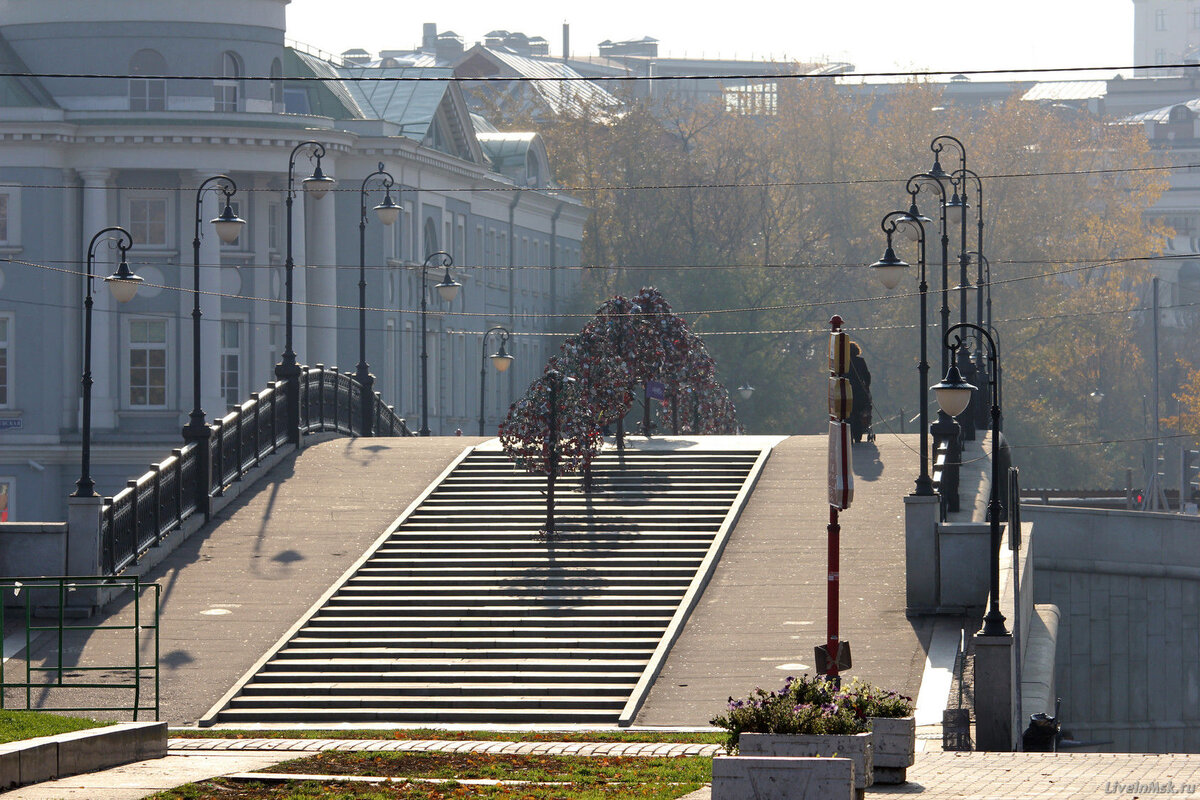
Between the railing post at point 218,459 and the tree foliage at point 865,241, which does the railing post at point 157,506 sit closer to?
the railing post at point 218,459

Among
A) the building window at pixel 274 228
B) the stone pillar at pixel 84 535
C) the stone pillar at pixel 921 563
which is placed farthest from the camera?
the building window at pixel 274 228

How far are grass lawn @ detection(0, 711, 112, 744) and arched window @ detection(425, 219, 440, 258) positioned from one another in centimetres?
4577

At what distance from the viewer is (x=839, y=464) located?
16.2 meters

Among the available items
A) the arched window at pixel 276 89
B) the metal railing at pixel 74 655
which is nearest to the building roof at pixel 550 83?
the arched window at pixel 276 89

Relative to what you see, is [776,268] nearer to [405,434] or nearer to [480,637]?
[405,434]

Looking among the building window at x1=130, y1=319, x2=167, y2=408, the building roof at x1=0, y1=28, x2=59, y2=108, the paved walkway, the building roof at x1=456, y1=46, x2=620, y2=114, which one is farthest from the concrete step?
the building roof at x1=456, y1=46, x2=620, y2=114

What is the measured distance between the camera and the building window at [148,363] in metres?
54.8

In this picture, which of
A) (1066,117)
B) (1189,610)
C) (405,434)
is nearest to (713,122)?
(1066,117)

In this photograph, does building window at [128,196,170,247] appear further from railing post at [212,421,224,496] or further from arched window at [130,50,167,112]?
railing post at [212,421,224,496]

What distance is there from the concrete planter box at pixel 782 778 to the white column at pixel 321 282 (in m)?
45.8

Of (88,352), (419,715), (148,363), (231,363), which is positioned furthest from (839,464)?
(148,363)

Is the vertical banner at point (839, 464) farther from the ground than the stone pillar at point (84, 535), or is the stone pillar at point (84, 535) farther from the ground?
the vertical banner at point (839, 464)

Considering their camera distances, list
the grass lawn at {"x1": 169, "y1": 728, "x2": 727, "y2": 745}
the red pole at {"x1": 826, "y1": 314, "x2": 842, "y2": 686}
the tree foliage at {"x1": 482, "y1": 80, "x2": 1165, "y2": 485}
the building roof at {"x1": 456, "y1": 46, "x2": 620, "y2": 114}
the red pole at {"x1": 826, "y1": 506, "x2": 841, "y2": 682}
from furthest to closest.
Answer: the building roof at {"x1": 456, "y1": 46, "x2": 620, "y2": 114} < the tree foliage at {"x1": 482, "y1": 80, "x2": 1165, "y2": 485} < the grass lawn at {"x1": 169, "y1": 728, "x2": 727, "y2": 745} < the red pole at {"x1": 826, "y1": 506, "x2": 841, "y2": 682} < the red pole at {"x1": 826, "y1": 314, "x2": 842, "y2": 686}

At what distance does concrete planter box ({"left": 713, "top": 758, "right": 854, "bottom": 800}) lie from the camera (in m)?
11.8
